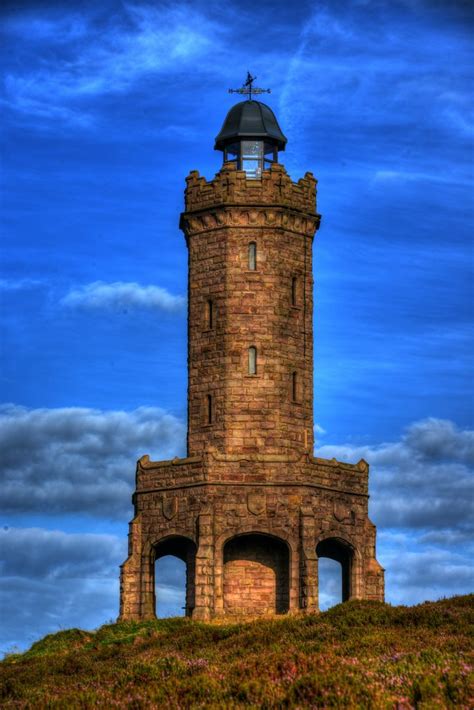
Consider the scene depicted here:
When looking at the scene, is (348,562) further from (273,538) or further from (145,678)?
(145,678)

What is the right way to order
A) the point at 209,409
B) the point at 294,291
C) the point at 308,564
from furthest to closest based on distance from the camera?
the point at 294,291
the point at 209,409
the point at 308,564

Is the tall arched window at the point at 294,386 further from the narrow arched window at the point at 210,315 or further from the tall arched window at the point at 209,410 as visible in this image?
the narrow arched window at the point at 210,315

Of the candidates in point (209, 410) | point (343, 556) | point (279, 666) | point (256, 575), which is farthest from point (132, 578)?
point (279, 666)

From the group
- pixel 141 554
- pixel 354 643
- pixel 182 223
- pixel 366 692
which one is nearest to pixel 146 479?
pixel 141 554

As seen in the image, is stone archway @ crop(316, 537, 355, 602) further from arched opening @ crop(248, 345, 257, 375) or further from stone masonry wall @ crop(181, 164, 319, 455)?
arched opening @ crop(248, 345, 257, 375)

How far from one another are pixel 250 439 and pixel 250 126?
13.7 meters

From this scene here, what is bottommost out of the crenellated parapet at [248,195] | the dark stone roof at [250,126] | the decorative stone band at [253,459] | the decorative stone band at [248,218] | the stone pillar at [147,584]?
the stone pillar at [147,584]

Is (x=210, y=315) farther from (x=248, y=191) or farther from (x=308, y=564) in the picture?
(x=308, y=564)

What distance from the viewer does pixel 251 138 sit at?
2234 inches

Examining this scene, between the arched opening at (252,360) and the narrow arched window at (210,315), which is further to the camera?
the narrow arched window at (210,315)

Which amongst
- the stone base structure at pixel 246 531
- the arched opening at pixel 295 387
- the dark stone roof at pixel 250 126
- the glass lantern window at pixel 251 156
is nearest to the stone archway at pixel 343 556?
the stone base structure at pixel 246 531

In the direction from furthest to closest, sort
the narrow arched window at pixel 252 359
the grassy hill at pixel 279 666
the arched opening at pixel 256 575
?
the narrow arched window at pixel 252 359, the arched opening at pixel 256 575, the grassy hill at pixel 279 666

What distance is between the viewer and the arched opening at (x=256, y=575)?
4991 cm

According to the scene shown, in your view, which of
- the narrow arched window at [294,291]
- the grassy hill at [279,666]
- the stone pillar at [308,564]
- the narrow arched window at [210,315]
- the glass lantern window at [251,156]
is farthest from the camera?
the glass lantern window at [251,156]
